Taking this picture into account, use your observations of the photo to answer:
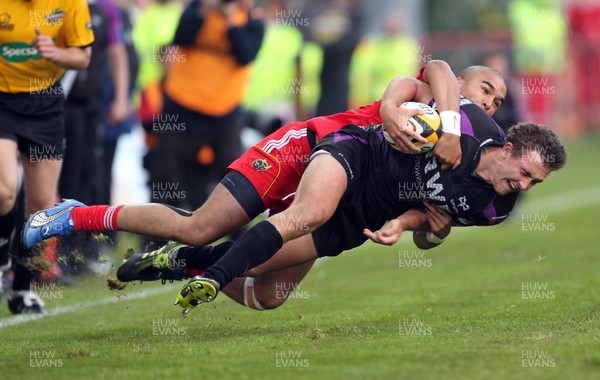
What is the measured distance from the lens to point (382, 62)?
926 inches

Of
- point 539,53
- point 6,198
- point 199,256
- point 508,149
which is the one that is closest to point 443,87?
point 508,149

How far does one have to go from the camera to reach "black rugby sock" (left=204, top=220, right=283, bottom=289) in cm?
681

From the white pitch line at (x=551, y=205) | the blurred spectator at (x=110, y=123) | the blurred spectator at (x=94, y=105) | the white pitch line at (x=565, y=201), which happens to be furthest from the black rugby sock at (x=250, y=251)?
the white pitch line at (x=565, y=201)

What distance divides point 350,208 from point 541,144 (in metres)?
1.29

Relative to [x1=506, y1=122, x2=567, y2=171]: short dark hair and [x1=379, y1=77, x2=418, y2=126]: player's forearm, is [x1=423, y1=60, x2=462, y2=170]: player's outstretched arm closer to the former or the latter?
[x1=379, y1=77, x2=418, y2=126]: player's forearm

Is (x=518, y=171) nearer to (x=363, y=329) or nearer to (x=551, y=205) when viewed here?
(x=363, y=329)

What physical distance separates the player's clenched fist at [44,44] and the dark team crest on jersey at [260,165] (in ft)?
6.11

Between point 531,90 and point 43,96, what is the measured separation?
21980 mm

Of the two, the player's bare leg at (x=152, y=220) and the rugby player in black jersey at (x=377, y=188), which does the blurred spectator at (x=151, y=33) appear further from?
the rugby player in black jersey at (x=377, y=188)

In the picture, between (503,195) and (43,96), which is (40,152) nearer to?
(43,96)

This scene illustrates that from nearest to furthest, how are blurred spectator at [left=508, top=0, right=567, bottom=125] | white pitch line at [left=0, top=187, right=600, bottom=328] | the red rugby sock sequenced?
the red rugby sock, white pitch line at [left=0, top=187, right=600, bottom=328], blurred spectator at [left=508, top=0, right=567, bottom=125]

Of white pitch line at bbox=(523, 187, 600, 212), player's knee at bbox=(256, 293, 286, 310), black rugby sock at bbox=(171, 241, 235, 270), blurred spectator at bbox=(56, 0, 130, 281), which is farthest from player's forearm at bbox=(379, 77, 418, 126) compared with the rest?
white pitch line at bbox=(523, 187, 600, 212)

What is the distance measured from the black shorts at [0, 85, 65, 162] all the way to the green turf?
1.13m

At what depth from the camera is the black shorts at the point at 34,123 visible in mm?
8484
